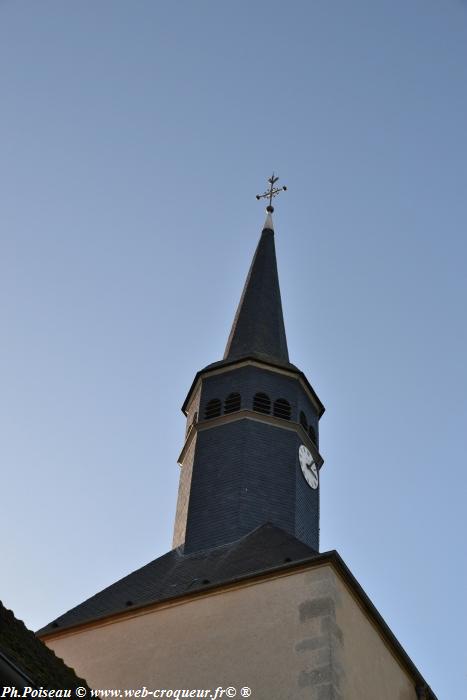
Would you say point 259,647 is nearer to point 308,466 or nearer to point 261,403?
point 308,466

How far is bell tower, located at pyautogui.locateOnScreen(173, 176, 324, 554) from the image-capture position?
1595 cm

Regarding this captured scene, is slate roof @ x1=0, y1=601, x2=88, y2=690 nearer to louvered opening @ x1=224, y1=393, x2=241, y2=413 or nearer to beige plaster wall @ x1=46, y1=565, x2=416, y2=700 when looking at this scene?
beige plaster wall @ x1=46, y1=565, x2=416, y2=700

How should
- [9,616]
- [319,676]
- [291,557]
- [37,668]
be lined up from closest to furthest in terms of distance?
[37,668], [9,616], [319,676], [291,557]

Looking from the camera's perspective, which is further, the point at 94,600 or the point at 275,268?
the point at 275,268

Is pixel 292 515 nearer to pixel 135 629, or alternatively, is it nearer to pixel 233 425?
pixel 233 425

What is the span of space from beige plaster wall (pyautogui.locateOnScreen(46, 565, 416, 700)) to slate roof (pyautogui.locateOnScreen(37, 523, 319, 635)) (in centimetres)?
31

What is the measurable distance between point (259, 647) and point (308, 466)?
554cm

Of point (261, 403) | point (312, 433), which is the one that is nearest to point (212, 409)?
point (261, 403)

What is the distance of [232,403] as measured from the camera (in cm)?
1802

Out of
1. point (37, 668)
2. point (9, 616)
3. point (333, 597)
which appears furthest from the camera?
point (333, 597)

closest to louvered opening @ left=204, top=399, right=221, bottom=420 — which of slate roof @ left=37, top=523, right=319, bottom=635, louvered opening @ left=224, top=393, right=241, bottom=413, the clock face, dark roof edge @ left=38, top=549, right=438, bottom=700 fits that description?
louvered opening @ left=224, top=393, right=241, bottom=413

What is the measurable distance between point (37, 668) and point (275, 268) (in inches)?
607

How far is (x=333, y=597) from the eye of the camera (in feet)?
40.8

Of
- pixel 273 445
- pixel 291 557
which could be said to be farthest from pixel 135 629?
pixel 273 445
